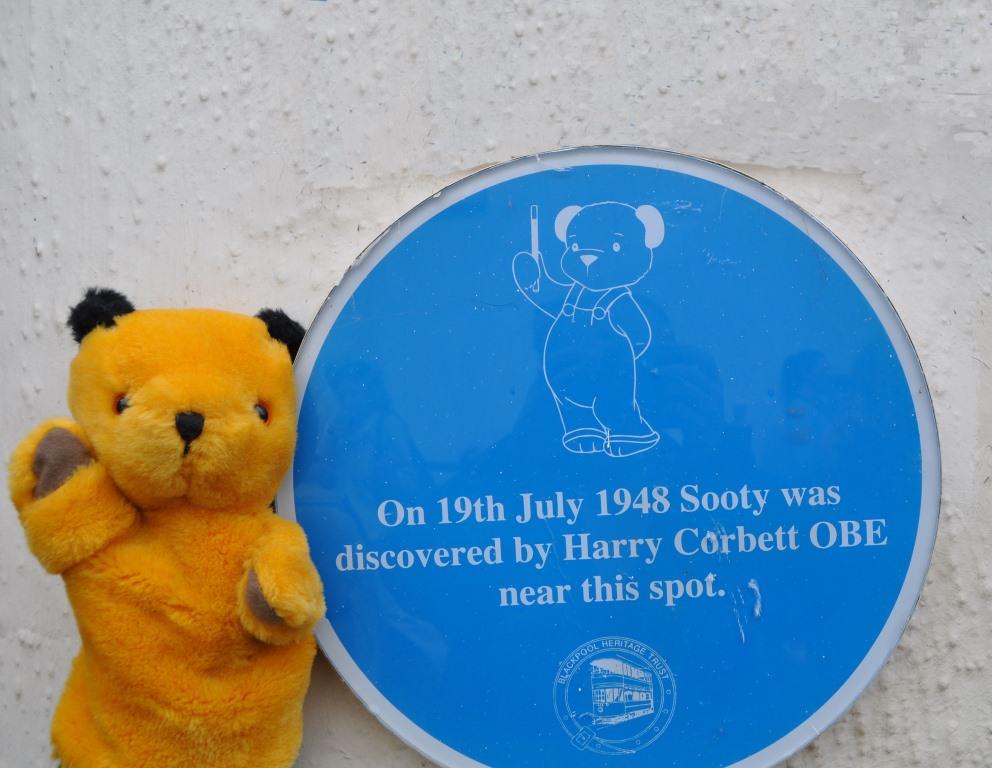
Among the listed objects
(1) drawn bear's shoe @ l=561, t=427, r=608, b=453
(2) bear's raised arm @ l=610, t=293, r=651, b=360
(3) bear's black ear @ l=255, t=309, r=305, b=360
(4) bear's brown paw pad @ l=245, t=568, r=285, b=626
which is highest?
(3) bear's black ear @ l=255, t=309, r=305, b=360

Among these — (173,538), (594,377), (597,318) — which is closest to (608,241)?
(597,318)

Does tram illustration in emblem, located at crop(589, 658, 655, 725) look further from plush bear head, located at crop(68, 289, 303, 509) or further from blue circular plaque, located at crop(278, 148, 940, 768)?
plush bear head, located at crop(68, 289, 303, 509)

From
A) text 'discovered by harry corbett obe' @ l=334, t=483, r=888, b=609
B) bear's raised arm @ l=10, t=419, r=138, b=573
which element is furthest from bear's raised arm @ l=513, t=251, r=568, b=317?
bear's raised arm @ l=10, t=419, r=138, b=573

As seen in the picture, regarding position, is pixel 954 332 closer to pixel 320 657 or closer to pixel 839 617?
pixel 839 617

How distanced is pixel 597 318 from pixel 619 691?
2.08 feet

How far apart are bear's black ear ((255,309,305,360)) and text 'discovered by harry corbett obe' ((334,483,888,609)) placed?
0.32 meters

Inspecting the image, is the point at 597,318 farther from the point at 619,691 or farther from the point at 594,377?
the point at 619,691

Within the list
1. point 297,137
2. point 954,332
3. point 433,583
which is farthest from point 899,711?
point 297,137

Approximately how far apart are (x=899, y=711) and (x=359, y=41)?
1.52 meters

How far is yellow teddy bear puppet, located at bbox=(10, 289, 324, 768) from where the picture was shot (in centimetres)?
138

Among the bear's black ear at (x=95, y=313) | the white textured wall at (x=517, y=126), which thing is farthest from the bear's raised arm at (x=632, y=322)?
the bear's black ear at (x=95, y=313)

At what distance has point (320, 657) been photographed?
161 centimetres

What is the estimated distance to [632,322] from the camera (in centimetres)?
160

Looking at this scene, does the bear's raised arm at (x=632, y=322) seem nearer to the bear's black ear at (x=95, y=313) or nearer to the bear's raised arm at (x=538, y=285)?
the bear's raised arm at (x=538, y=285)
